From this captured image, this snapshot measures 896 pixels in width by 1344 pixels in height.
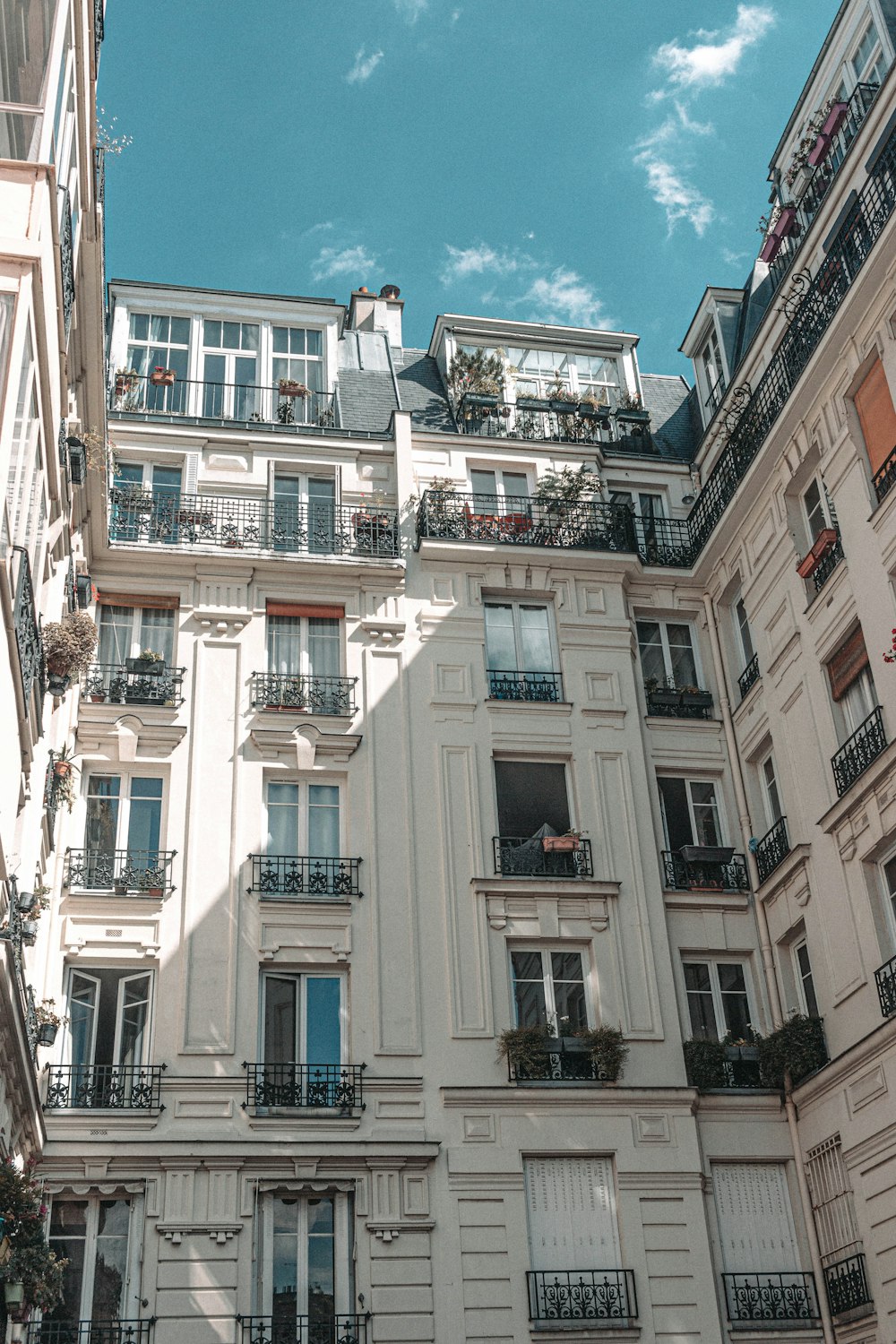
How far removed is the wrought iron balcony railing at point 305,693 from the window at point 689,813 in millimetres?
4556

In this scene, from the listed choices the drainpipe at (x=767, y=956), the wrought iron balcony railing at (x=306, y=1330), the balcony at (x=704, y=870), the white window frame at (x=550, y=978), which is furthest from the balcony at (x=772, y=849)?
the wrought iron balcony railing at (x=306, y=1330)

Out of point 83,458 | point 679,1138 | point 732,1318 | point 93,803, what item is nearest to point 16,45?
point 83,458

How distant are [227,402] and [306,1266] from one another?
12.6 metres

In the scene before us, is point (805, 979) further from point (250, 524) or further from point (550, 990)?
point (250, 524)

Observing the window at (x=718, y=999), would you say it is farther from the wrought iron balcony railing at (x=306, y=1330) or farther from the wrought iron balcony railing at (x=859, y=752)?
the wrought iron balcony railing at (x=306, y=1330)

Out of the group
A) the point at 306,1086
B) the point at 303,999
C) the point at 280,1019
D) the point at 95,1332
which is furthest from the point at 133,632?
the point at 95,1332

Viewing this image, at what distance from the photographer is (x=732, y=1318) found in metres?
16.2

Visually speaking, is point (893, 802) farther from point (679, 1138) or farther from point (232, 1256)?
point (232, 1256)

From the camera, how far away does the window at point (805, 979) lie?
17938 millimetres

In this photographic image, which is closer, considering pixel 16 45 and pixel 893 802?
pixel 16 45

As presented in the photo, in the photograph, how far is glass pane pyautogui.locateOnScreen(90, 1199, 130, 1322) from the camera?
15.2 meters

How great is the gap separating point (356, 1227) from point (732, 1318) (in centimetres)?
433

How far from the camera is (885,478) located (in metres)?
16.6

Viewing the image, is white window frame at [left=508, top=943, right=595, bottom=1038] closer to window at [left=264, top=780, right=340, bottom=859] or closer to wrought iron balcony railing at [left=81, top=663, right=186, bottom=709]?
window at [left=264, top=780, right=340, bottom=859]
